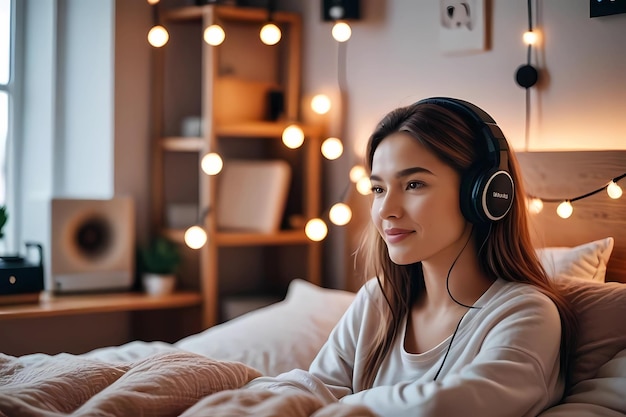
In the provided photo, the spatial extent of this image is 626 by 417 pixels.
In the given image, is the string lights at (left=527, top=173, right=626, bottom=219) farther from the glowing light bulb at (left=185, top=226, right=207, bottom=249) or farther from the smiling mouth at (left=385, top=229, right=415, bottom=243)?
the glowing light bulb at (left=185, top=226, right=207, bottom=249)

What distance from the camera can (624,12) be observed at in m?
1.75

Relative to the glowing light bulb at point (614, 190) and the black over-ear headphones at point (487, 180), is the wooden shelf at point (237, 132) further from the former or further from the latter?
the black over-ear headphones at point (487, 180)

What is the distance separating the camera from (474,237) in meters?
1.51

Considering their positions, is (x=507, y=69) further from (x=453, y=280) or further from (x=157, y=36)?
(x=157, y=36)

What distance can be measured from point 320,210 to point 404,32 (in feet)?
2.39

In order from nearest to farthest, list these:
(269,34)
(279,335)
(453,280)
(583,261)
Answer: (453,280), (583,261), (279,335), (269,34)

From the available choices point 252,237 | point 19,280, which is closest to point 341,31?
point 252,237

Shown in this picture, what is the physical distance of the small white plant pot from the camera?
105 inches

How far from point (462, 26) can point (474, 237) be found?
2.81ft

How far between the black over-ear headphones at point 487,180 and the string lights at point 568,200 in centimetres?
40

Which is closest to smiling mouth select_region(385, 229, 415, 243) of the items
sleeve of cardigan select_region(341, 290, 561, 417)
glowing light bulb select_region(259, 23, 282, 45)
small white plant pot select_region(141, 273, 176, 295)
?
sleeve of cardigan select_region(341, 290, 561, 417)

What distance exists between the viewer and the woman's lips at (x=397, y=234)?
1.46 metres

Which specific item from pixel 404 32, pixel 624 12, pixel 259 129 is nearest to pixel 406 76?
pixel 404 32

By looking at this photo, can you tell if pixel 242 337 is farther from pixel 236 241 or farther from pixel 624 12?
pixel 624 12
